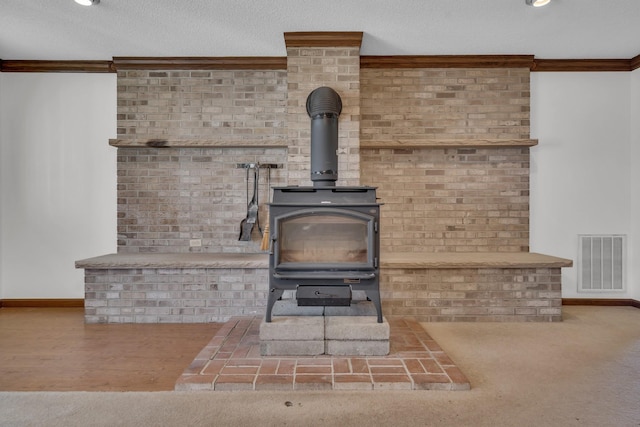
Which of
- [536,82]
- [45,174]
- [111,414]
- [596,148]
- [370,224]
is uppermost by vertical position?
[536,82]

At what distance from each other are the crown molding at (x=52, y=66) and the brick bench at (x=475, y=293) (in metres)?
3.20

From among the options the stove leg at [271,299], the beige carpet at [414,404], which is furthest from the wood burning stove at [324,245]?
the beige carpet at [414,404]

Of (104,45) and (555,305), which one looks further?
(104,45)

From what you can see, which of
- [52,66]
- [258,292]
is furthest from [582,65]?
[52,66]

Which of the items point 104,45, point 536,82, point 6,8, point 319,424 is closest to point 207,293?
point 319,424

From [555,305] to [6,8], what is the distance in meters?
4.72

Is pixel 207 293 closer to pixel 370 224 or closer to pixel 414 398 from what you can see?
pixel 370 224

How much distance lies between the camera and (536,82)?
370cm

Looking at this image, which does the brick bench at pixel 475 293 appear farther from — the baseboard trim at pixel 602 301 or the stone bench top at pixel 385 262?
the baseboard trim at pixel 602 301


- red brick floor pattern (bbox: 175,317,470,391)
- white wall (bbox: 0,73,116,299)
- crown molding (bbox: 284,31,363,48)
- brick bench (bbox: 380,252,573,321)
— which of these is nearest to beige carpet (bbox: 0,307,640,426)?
red brick floor pattern (bbox: 175,317,470,391)

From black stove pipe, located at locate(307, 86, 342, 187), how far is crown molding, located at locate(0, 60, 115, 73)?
2141 millimetres

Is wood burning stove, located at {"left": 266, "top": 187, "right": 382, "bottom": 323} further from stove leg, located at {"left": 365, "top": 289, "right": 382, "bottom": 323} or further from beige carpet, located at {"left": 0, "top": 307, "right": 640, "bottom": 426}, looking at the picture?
beige carpet, located at {"left": 0, "top": 307, "right": 640, "bottom": 426}

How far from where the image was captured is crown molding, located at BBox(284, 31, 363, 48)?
10.2 feet

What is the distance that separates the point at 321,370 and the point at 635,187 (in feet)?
11.6
